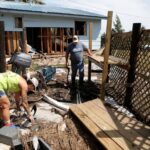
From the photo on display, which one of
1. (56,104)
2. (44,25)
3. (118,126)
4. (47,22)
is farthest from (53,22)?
(118,126)

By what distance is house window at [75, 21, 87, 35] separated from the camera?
16.4 meters

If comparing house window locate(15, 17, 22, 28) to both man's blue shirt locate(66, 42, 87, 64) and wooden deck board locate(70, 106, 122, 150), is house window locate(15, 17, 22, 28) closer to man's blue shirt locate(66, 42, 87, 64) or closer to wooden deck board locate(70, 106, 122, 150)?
man's blue shirt locate(66, 42, 87, 64)

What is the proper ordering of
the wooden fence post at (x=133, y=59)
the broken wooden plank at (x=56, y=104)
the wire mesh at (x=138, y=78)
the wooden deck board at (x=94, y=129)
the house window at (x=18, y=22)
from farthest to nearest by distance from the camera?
the house window at (x=18, y=22) → the broken wooden plank at (x=56, y=104) → the wooden fence post at (x=133, y=59) → the wire mesh at (x=138, y=78) → the wooden deck board at (x=94, y=129)

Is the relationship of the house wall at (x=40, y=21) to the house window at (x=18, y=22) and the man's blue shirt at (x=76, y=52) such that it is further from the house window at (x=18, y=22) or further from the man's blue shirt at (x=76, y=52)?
the man's blue shirt at (x=76, y=52)

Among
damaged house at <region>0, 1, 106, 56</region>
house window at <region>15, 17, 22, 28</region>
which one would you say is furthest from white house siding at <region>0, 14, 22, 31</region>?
house window at <region>15, 17, 22, 28</region>

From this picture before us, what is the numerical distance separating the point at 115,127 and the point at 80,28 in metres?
13.8

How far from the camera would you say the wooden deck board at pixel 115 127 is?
322cm

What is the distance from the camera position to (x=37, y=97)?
5.70m

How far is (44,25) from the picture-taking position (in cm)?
1448

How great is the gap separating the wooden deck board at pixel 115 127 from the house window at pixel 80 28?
492 inches

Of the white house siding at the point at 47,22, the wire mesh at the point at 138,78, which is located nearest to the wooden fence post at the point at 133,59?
the wire mesh at the point at 138,78

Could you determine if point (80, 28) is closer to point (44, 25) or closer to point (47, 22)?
point (47, 22)

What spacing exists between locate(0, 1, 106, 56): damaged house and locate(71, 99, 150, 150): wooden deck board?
8.32 metres

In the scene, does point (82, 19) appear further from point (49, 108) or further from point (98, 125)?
point (98, 125)
